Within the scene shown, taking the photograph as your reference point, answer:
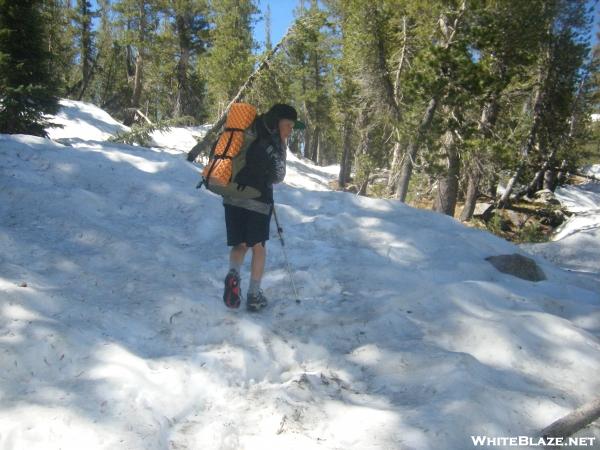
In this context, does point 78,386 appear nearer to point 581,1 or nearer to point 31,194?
point 31,194

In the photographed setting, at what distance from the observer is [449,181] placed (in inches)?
563

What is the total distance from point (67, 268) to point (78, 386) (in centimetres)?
221

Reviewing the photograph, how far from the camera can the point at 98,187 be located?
24.0 feet

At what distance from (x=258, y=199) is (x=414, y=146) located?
9808 mm

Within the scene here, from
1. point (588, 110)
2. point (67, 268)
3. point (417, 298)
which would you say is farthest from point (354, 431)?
point (588, 110)

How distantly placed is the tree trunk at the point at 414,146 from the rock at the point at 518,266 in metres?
7.07

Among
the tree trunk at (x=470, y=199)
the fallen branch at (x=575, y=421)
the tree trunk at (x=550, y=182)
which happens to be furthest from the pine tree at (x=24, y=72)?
the tree trunk at (x=550, y=182)

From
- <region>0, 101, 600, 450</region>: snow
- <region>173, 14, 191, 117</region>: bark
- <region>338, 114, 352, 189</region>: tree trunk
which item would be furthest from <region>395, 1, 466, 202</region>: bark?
<region>173, 14, 191, 117</region>: bark

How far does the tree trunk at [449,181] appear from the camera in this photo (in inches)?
542

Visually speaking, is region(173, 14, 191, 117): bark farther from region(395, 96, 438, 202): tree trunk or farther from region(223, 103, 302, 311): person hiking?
region(223, 103, 302, 311): person hiking

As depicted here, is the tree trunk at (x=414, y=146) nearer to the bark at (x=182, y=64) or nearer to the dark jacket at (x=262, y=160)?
the dark jacket at (x=262, y=160)

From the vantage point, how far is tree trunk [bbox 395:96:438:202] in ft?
41.7

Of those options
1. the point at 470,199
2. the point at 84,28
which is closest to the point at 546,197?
the point at 470,199

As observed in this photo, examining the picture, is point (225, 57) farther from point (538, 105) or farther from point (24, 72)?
point (538, 105)
